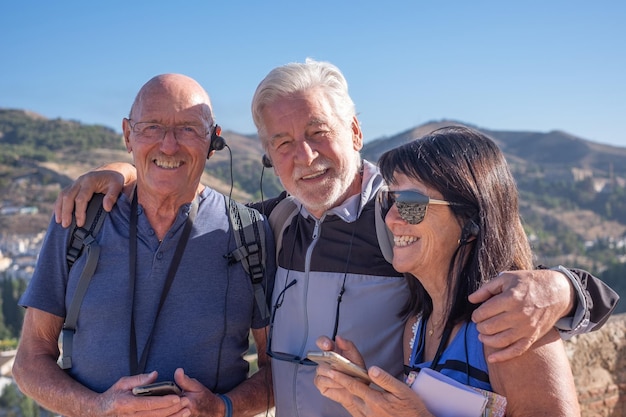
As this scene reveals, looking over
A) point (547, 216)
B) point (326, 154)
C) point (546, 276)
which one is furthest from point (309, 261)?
point (547, 216)

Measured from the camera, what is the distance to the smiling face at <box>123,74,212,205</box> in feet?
8.95

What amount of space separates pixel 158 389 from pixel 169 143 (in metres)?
1.02

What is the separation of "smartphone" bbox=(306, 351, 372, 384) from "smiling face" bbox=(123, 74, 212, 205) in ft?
3.86

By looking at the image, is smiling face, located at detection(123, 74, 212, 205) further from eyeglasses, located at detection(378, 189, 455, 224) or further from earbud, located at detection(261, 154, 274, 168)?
eyeglasses, located at detection(378, 189, 455, 224)

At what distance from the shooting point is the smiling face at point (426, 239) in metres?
2.14

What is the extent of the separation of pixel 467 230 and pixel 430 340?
0.44m

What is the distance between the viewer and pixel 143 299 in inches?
103

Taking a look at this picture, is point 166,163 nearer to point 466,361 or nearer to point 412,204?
point 412,204

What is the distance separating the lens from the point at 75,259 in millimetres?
2635

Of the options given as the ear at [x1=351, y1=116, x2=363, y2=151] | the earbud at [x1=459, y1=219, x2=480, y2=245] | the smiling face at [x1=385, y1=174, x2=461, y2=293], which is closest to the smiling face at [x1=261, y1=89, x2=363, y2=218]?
the ear at [x1=351, y1=116, x2=363, y2=151]

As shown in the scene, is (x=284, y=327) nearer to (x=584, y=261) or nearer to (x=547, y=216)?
(x=584, y=261)

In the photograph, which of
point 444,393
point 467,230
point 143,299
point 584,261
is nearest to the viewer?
point 444,393

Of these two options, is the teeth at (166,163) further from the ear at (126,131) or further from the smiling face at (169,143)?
the ear at (126,131)

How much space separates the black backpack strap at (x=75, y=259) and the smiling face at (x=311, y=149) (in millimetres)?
832
